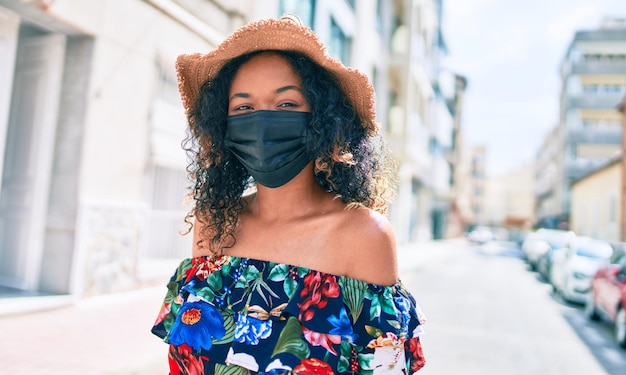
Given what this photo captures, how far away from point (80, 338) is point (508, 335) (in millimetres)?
5384

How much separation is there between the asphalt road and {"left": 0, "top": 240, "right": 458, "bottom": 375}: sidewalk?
8.78 ft

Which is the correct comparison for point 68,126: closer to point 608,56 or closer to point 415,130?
point 415,130

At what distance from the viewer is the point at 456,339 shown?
671 centimetres

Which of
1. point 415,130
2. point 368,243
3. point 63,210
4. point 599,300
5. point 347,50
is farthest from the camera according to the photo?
point 415,130

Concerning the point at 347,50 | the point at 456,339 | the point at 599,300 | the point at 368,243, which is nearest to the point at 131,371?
the point at 368,243

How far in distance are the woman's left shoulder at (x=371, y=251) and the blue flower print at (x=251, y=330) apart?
0.93 ft

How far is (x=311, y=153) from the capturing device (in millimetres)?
1687

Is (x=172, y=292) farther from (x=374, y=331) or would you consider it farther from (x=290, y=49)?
(x=290, y=49)

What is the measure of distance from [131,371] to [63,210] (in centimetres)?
284

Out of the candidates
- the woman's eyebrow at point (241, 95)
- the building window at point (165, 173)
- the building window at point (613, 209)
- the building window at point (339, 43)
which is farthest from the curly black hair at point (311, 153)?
the building window at point (613, 209)

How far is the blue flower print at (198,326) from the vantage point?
4.95 ft

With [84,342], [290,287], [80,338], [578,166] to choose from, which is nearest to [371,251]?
[290,287]

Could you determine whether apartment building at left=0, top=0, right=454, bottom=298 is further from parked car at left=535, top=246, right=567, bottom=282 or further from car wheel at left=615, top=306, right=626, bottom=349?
parked car at left=535, top=246, right=567, bottom=282

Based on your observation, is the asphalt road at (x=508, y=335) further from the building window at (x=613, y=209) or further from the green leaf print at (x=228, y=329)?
the building window at (x=613, y=209)
